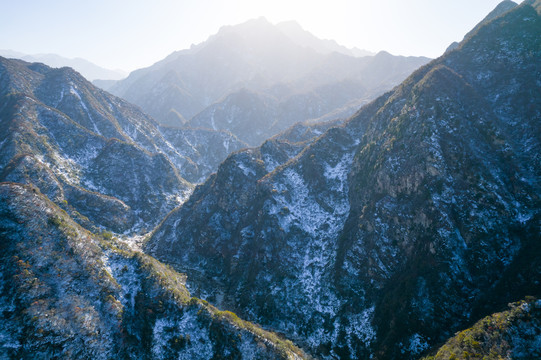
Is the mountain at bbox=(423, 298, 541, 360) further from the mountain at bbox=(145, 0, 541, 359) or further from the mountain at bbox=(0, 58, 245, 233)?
the mountain at bbox=(0, 58, 245, 233)

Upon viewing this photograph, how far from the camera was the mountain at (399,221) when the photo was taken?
120 feet

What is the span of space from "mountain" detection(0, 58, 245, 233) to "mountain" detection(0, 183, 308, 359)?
115 ft

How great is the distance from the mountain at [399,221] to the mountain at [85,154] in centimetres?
2265

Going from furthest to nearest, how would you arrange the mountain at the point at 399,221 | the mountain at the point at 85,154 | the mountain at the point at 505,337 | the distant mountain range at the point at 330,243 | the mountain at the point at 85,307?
the mountain at the point at 85,154 < the mountain at the point at 399,221 < the distant mountain range at the point at 330,243 < the mountain at the point at 85,307 < the mountain at the point at 505,337

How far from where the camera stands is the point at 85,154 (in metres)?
96.7

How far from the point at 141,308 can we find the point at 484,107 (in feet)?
277

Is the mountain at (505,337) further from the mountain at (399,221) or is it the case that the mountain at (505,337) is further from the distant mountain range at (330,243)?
the mountain at (399,221)

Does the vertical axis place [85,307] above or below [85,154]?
below

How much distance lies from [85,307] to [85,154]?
84.4m

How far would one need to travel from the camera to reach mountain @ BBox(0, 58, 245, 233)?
75125 millimetres

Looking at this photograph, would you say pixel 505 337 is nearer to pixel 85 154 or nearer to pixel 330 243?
pixel 330 243

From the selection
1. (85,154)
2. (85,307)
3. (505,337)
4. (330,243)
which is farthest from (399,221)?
(85,154)

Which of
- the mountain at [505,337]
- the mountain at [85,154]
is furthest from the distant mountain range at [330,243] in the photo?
the mountain at [85,154]

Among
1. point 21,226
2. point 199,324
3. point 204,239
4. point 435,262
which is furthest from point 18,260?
point 435,262
